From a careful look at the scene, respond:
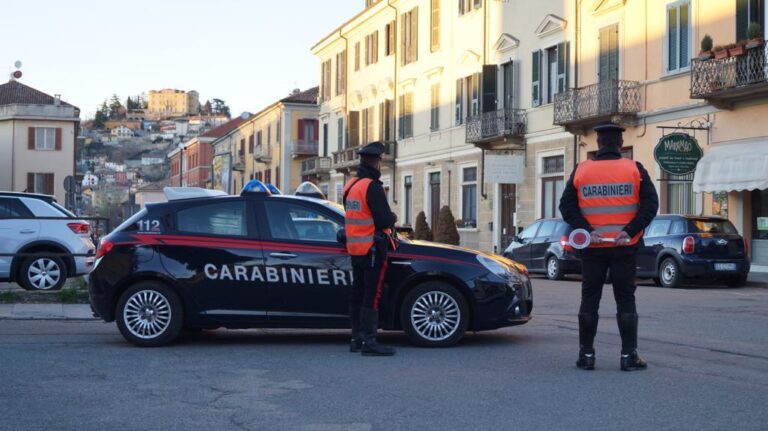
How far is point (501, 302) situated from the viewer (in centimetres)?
974

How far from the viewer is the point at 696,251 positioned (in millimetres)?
20672

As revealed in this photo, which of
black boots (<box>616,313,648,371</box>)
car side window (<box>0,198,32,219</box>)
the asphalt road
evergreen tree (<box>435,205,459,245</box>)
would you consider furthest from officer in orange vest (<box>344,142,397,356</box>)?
evergreen tree (<box>435,205,459,245</box>)

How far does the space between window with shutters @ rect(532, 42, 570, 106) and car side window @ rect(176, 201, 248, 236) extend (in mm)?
22868

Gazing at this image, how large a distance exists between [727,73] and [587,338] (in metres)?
17.3

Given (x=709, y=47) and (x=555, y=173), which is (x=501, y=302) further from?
(x=555, y=173)

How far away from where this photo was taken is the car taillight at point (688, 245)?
2070 cm

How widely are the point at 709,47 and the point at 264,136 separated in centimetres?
5150

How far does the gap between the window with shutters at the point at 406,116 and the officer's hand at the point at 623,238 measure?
119 ft

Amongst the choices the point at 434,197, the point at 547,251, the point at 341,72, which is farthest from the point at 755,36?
the point at 341,72

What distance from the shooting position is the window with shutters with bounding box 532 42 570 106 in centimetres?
3175

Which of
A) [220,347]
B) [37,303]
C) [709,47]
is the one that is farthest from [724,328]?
[709,47]

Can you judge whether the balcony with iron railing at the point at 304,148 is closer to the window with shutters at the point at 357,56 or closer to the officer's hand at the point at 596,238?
the window with shutters at the point at 357,56

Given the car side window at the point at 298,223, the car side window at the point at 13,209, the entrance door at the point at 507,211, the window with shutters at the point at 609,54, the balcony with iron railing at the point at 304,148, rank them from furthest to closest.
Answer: the balcony with iron railing at the point at 304,148, the entrance door at the point at 507,211, the window with shutters at the point at 609,54, the car side window at the point at 13,209, the car side window at the point at 298,223

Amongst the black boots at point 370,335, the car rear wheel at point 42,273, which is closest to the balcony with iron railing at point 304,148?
the car rear wheel at point 42,273
